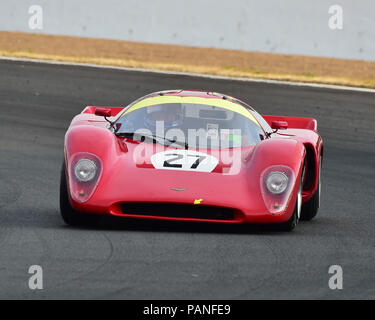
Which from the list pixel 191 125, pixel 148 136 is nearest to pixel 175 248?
pixel 148 136

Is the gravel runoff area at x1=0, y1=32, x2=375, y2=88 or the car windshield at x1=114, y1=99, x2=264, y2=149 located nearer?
the car windshield at x1=114, y1=99, x2=264, y2=149

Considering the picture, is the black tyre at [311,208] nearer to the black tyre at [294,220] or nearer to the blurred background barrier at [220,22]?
the black tyre at [294,220]

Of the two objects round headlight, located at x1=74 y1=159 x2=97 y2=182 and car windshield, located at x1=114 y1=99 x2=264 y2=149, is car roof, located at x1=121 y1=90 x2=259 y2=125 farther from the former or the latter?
round headlight, located at x1=74 y1=159 x2=97 y2=182

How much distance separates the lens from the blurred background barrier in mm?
19781

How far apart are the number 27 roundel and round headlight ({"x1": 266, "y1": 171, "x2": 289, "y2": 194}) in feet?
1.35

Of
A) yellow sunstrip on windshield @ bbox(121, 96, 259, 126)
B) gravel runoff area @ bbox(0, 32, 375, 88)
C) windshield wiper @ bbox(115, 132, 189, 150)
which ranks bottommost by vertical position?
windshield wiper @ bbox(115, 132, 189, 150)

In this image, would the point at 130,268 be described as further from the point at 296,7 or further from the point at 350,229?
the point at 296,7

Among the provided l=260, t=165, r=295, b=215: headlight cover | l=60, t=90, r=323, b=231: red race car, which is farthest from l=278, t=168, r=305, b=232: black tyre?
l=260, t=165, r=295, b=215: headlight cover

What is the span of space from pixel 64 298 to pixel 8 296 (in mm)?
282

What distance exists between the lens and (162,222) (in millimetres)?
7660

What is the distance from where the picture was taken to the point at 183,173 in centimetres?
726

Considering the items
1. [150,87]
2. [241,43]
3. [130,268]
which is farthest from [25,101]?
[130,268]

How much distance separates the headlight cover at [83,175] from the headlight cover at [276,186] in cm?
119

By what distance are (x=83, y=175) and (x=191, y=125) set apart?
1260mm
